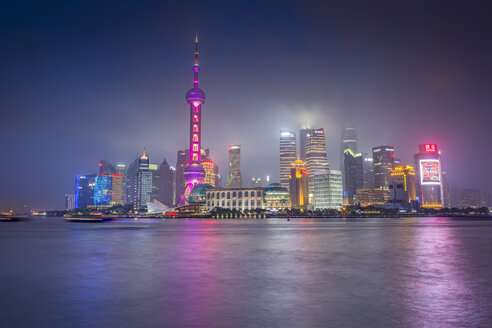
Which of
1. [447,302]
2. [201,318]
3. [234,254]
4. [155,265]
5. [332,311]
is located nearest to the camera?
[201,318]

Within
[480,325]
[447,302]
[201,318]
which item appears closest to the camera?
[480,325]

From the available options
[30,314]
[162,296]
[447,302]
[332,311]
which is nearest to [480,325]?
[447,302]

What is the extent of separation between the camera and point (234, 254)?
43.5 metres

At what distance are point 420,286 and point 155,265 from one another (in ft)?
73.3

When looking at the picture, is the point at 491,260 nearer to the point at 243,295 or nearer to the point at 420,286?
the point at 420,286

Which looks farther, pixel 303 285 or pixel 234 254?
pixel 234 254

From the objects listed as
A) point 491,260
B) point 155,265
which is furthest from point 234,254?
point 491,260

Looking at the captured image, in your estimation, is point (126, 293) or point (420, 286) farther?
point (420, 286)

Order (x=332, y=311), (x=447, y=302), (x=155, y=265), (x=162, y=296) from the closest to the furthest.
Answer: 1. (x=332, y=311)
2. (x=447, y=302)
3. (x=162, y=296)
4. (x=155, y=265)

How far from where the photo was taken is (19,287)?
25.0 m

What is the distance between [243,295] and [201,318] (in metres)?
Answer: 5.45

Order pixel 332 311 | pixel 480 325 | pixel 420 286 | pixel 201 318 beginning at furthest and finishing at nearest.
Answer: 1. pixel 420 286
2. pixel 332 311
3. pixel 201 318
4. pixel 480 325

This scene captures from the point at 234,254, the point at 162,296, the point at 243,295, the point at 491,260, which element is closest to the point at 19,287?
the point at 162,296

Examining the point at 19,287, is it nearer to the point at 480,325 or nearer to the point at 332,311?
the point at 332,311
